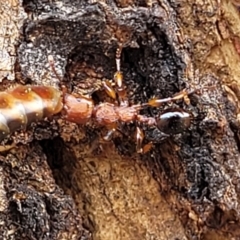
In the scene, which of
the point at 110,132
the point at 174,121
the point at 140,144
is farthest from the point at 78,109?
the point at 174,121

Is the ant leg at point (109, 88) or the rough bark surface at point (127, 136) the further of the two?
the ant leg at point (109, 88)

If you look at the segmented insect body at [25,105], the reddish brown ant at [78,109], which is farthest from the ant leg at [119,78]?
the segmented insect body at [25,105]

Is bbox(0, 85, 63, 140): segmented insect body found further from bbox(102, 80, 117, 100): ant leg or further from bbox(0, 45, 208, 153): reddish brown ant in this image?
bbox(102, 80, 117, 100): ant leg

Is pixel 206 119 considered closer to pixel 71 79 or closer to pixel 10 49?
pixel 71 79

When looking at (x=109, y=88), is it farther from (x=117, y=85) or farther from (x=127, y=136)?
(x=127, y=136)

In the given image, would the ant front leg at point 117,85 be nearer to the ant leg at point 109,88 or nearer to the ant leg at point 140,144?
the ant leg at point 109,88

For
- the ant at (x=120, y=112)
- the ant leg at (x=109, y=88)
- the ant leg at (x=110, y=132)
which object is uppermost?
the ant leg at (x=109, y=88)

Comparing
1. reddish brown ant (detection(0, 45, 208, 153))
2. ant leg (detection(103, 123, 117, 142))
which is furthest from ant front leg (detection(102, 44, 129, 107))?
ant leg (detection(103, 123, 117, 142))
